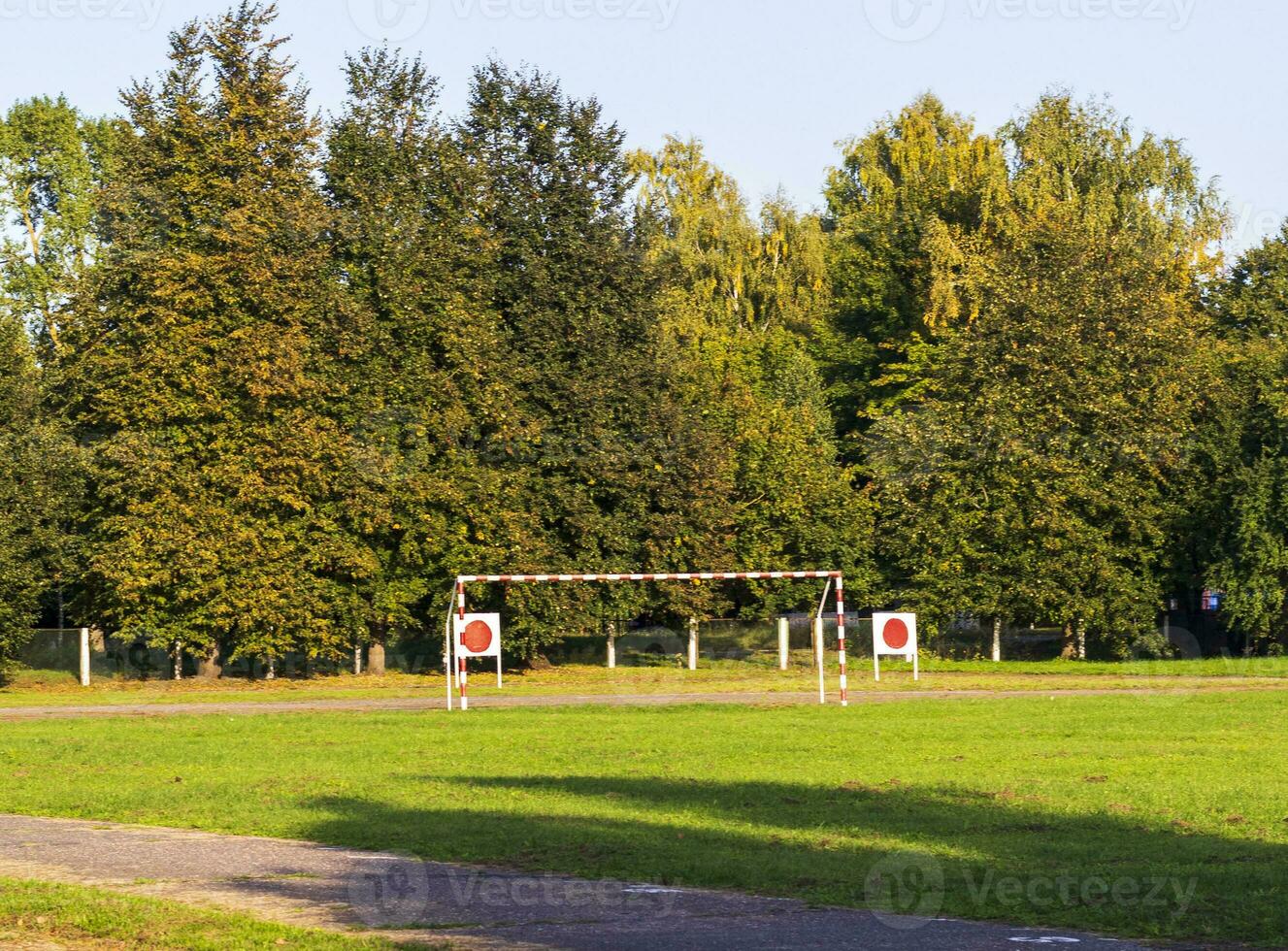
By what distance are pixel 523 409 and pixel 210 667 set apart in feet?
39.1

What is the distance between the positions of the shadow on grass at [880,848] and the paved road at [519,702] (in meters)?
16.8

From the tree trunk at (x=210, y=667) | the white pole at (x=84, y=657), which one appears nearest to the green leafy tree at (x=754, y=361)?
the tree trunk at (x=210, y=667)

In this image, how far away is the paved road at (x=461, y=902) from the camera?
10.1m

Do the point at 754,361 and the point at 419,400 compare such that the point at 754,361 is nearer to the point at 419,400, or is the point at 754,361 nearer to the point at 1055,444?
the point at 1055,444

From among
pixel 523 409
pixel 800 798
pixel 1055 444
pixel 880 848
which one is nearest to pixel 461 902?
pixel 880 848

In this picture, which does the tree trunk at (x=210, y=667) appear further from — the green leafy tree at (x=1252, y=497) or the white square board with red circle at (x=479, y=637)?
the green leafy tree at (x=1252, y=497)

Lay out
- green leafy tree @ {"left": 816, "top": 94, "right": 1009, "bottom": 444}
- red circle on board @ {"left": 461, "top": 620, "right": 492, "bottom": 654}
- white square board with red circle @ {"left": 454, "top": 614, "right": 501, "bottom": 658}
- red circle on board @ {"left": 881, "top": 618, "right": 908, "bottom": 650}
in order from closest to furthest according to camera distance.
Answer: white square board with red circle @ {"left": 454, "top": 614, "right": 501, "bottom": 658} → red circle on board @ {"left": 461, "top": 620, "right": 492, "bottom": 654} → red circle on board @ {"left": 881, "top": 618, "right": 908, "bottom": 650} → green leafy tree @ {"left": 816, "top": 94, "right": 1009, "bottom": 444}

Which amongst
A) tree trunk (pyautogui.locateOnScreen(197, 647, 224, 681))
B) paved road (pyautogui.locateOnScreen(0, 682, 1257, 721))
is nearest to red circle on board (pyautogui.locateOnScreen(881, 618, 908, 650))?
paved road (pyautogui.locateOnScreen(0, 682, 1257, 721))

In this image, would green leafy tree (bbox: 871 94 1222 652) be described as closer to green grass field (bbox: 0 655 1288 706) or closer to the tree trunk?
green grass field (bbox: 0 655 1288 706)

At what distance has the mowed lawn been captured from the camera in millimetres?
11797

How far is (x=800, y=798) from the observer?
17.0 metres

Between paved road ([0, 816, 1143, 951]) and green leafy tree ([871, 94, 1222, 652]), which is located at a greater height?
green leafy tree ([871, 94, 1222, 652])

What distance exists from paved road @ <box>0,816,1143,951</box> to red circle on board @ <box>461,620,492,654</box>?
21.2 meters

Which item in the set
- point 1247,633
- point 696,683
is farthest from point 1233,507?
point 696,683
